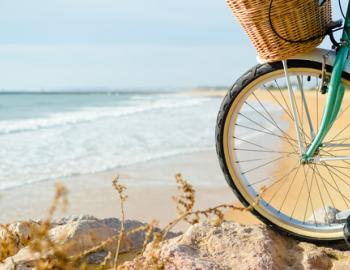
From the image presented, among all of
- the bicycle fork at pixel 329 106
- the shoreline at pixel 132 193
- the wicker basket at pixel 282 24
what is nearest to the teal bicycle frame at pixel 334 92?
the bicycle fork at pixel 329 106

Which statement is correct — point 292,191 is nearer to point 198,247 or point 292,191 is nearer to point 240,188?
point 240,188

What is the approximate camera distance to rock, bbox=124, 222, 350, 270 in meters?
2.66

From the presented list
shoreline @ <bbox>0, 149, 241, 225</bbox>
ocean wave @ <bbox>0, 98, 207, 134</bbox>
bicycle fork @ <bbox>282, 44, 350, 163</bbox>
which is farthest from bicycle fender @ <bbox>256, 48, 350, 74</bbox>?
ocean wave @ <bbox>0, 98, 207, 134</bbox>

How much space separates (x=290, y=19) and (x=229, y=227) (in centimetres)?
111

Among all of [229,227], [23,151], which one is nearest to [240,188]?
[229,227]

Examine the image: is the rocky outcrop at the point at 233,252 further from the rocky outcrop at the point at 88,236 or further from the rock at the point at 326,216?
the rock at the point at 326,216

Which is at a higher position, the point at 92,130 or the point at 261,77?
the point at 261,77

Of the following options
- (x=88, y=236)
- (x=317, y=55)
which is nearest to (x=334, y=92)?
(x=317, y=55)

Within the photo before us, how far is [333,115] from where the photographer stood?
291cm

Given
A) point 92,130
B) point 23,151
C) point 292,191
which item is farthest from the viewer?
point 92,130

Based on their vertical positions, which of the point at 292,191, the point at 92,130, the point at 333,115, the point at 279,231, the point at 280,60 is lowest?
the point at 92,130

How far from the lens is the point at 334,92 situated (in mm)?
2828

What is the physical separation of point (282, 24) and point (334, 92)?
46 centimetres

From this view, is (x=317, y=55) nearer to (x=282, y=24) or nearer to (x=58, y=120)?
(x=282, y=24)
